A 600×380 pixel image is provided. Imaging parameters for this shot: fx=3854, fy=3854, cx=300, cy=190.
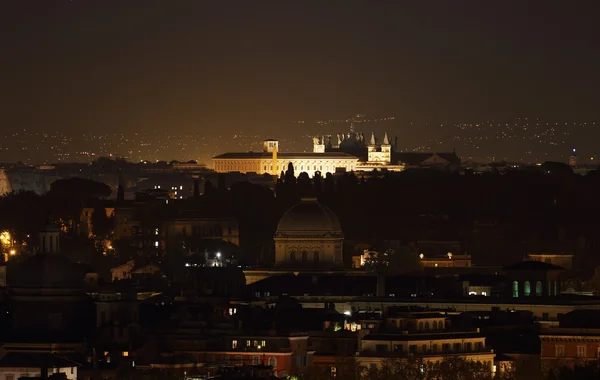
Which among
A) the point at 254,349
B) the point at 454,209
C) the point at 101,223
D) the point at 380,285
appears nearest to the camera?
the point at 254,349

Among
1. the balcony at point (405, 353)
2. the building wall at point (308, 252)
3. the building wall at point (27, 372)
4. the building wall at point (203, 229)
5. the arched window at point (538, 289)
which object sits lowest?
the building wall at point (27, 372)

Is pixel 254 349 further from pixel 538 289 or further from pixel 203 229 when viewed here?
pixel 203 229

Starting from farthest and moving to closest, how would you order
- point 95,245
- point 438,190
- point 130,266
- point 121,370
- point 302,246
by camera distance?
point 438,190
point 95,245
point 130,266
point 302,246
point 121,370

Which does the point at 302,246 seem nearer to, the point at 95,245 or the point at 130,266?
the point at 130,266

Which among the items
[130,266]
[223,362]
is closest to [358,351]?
[223,362]

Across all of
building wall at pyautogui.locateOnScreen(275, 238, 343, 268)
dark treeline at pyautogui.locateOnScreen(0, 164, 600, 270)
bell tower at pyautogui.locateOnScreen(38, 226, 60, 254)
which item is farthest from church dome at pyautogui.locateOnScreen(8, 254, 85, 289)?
dark treeline at pyautogui.locateOnScreen(0, 164, 600, 270)

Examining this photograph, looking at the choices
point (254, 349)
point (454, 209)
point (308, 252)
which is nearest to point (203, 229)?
point (454, 209)

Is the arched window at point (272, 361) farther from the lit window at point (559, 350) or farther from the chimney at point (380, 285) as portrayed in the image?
the chimney at point (380, 285)

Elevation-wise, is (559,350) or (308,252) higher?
(308,252)

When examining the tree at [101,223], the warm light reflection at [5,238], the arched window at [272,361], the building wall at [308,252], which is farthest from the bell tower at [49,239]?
the tree at [101,223]
